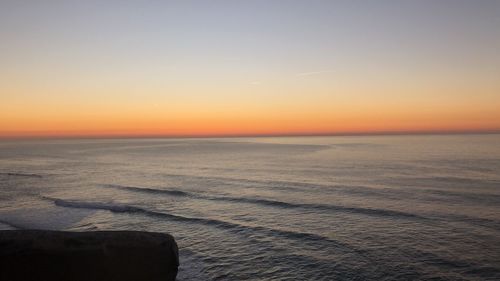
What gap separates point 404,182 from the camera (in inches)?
1305

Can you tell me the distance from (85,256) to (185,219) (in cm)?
1217

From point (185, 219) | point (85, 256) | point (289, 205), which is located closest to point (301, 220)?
point (289, 205)

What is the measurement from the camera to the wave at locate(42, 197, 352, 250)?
16.6m

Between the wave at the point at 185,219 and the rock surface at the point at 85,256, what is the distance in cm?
899

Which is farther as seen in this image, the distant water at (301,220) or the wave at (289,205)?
the wave at (289,205)

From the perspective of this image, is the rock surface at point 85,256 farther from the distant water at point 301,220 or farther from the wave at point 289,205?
the wave at point 289,205

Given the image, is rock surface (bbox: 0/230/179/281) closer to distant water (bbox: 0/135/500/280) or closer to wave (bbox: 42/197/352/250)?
distant water (bbox: 0/135/500/280)

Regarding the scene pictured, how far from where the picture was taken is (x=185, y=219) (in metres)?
20.3

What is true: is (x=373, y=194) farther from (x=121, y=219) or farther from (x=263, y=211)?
(x=121, y=219)

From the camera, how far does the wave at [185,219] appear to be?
54.5ft

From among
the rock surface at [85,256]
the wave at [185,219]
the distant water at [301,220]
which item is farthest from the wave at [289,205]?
the rock surface at [85,256]

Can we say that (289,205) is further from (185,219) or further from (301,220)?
(185,219)

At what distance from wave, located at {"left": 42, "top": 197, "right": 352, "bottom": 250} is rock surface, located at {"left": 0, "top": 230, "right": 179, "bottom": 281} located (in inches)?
354

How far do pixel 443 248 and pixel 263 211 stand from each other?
421 inches
